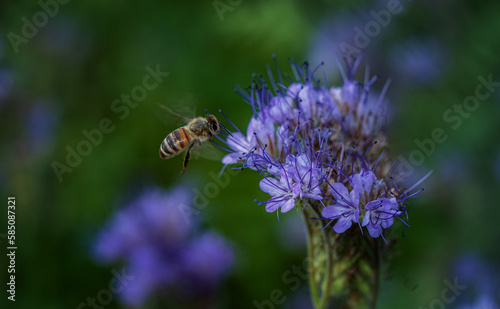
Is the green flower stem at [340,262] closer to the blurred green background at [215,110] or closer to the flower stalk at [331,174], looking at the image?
the flower stalk at [331,174]

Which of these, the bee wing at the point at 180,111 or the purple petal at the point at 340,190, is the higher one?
the bee wing at the point at 180,111

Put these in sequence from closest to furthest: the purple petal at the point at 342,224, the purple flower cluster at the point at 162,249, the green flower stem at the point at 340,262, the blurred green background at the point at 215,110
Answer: the purple petal at the point at 342,224, the green flower stem at the point at 340,262, the purple flower cluster at the point at 162,249, the blurred green background at the point at 215,110

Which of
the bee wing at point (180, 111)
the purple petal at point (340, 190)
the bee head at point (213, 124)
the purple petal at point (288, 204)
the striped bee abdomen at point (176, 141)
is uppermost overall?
the bee wing at point (180, 111)

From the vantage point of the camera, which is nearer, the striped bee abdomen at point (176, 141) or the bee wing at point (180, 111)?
the striped bee abdomen at point (176, 141)

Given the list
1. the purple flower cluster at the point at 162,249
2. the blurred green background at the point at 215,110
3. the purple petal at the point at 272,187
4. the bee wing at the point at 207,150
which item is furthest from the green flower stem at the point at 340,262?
the purple flower cluster at the point at 162,249

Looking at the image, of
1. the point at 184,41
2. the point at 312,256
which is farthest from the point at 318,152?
the point at 184,41

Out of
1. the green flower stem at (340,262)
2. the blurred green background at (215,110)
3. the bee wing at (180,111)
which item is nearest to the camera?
the green flower stem at (340,262)

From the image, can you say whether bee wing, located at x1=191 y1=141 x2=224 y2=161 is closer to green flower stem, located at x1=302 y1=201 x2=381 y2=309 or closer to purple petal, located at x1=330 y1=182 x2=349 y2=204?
green flower stem, located at x1=302 y1=201 x2=381 y2=309
